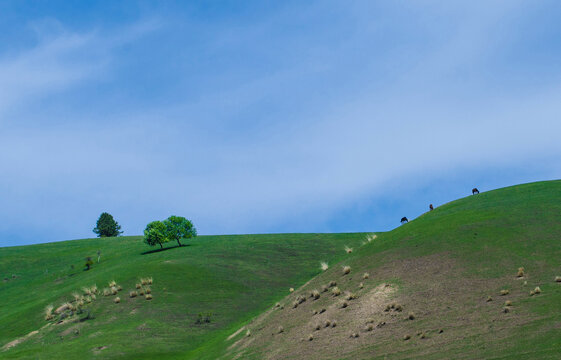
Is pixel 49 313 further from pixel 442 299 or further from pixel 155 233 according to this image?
pixel 442 299

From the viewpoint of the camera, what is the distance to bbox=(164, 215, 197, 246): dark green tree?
305 feet

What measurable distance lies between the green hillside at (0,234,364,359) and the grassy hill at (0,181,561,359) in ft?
0.75

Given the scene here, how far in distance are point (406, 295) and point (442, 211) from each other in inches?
1052

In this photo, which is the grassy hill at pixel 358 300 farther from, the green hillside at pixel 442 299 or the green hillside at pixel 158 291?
the green hillside at pixel 158 291

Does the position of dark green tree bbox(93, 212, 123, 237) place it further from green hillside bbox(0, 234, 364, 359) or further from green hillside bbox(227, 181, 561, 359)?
green hillside bbox(227, 181, 561, 359)

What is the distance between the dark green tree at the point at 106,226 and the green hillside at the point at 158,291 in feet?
187

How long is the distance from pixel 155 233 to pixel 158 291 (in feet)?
105

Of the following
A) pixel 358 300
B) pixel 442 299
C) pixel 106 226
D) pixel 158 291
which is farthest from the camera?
pixel 106 226

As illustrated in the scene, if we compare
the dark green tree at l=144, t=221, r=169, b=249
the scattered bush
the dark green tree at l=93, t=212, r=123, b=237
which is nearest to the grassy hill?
the scattered bush

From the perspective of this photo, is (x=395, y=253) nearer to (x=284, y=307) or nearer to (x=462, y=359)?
(x=284, y=307)

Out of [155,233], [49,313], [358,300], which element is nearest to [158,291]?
[49,313]

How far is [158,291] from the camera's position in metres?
59.4

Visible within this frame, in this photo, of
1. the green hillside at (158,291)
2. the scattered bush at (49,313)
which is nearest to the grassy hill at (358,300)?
the green hillside at (158,291)

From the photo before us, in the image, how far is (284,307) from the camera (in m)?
44.4
